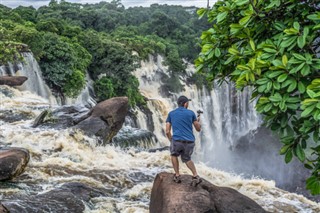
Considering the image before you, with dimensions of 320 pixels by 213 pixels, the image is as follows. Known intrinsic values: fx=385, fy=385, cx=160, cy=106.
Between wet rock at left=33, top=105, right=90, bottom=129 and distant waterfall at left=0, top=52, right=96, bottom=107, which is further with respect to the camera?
distant waterfall at left=0, top=52, right=96, bottom=107

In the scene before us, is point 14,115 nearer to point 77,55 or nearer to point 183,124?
point 77,55

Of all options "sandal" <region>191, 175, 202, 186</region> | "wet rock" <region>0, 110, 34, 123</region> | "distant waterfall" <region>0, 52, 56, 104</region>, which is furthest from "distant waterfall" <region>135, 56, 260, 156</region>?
"sandal" <region>191, 175, 202, 186</region>

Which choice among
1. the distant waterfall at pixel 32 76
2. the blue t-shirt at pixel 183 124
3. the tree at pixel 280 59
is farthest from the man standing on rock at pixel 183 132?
the distant waterfall at pixel 32 76

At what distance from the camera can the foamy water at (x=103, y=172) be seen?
8.69 m

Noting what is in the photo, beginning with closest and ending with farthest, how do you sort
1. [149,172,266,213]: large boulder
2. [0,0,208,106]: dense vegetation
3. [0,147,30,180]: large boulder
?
[149,172,266,213]: large boulder
[0,147,30,180]: large boulder
[0,0,208,106]: dense vegetation

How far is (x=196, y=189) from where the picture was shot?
260 inches

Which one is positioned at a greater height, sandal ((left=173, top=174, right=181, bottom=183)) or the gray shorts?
the gray shorts

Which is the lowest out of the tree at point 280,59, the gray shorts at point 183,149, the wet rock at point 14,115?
the wet rock at point 14,115

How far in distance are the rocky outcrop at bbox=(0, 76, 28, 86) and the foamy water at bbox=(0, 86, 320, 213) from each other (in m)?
2.87

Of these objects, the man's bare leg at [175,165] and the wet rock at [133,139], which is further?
the wet rock at [133,139]

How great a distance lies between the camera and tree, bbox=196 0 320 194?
3.52 meters

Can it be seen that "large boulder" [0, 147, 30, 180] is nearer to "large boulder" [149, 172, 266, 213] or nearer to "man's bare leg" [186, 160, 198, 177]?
"large boulder" [149, 172, 266, 213]

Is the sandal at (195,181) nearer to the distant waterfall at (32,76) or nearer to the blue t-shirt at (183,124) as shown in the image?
the blue t-shirt at (183,124)

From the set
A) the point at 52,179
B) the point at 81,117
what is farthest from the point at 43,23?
the point at 52,179
